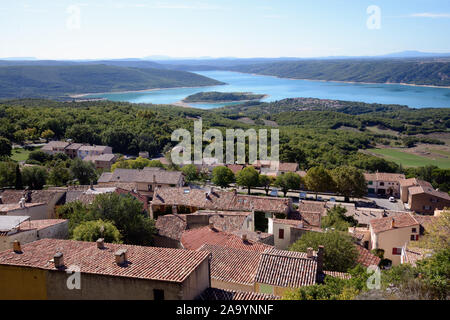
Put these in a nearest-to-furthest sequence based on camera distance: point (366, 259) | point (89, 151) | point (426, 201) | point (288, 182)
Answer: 1. point (366, 259)
2. point (426, 201)
3. point (288, 182)
4. point (89, 151)

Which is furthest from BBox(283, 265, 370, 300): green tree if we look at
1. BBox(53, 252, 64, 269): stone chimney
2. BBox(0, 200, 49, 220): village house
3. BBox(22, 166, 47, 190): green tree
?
BBox(22, 166, 47, 190): green tree

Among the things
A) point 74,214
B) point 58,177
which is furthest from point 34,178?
point 74,214

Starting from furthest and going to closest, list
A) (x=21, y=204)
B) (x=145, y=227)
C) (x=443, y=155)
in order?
(x=443, y=155)
(x=21, y=204)
(x=145, y=227)

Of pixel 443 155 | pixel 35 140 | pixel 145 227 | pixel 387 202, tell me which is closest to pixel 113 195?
pixel 145 227

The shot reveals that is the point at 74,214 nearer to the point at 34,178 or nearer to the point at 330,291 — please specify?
the point at 330,291
